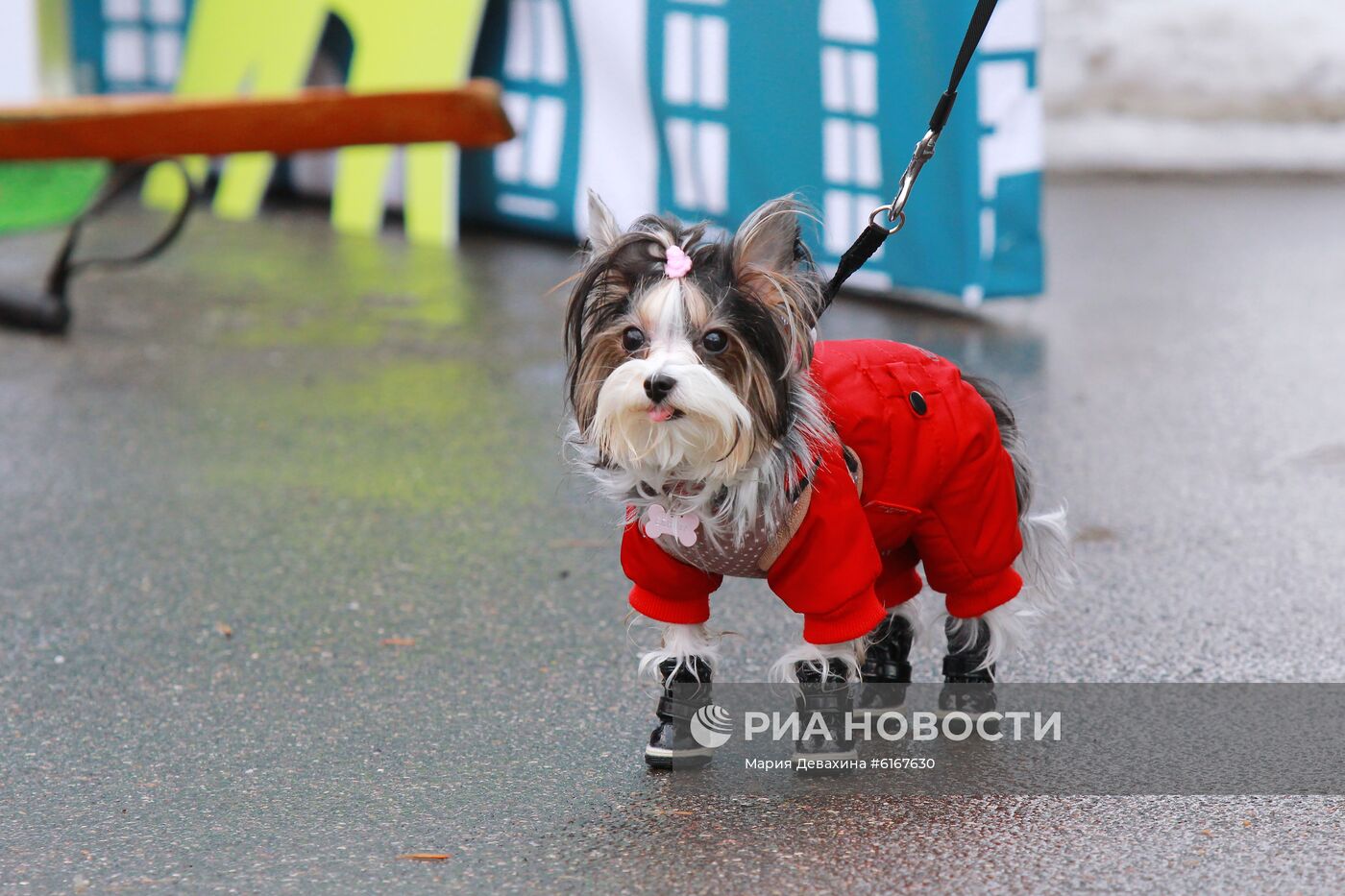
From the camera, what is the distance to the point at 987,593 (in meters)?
3.10

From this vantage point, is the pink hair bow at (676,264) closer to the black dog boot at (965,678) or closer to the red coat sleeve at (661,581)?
the red coat sleeve at (661,581)

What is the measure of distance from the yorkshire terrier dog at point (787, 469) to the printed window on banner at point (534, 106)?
5.93 meters

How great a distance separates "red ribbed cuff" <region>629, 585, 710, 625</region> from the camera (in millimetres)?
2895

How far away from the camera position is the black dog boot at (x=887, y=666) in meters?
3.25

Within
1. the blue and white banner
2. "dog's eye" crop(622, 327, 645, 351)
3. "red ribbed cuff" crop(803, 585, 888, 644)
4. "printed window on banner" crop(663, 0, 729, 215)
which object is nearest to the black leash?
"dog's eye" crop(622, 327, 645, 351)

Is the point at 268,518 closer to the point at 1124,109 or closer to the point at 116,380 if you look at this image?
the point at 116,380

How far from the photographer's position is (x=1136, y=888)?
2617mm

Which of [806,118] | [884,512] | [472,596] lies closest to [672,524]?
[884,512]

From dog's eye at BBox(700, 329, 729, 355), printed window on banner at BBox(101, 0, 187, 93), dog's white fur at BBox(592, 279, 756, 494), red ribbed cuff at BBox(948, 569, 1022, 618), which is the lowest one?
red ribbed cuff at BBox(948, 569, 1022, 618)

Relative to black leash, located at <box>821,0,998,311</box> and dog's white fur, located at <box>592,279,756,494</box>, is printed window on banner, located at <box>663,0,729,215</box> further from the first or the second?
dog's white fur, located at <box>592,279,756,494</box>

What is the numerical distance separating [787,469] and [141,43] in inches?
378

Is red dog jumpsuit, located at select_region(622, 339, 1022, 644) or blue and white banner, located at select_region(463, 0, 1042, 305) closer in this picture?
red dog jumpsuit, located at select_region(622, 339, 1022, 644)

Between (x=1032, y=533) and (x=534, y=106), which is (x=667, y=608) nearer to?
(x=1032, y=533)

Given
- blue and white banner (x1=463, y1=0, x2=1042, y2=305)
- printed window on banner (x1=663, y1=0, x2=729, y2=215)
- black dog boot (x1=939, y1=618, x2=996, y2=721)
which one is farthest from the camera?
printed window on banner (x1=663, y1=0, x2=729, y2=215)
